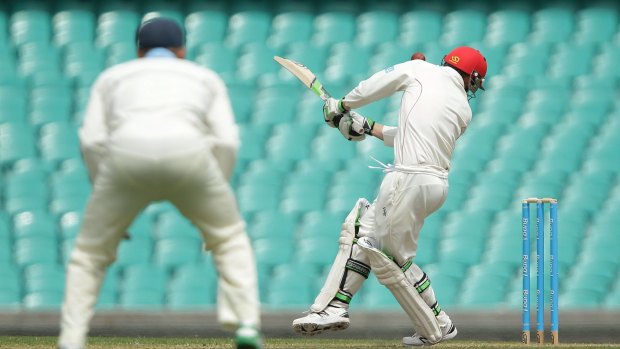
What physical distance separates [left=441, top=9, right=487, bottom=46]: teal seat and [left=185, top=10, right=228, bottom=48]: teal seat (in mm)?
1779

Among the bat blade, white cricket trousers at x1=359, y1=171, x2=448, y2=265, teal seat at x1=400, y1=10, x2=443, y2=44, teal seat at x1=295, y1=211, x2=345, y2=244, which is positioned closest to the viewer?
white cricket trousers at x1=359, y1=171, x2=448, y2=265

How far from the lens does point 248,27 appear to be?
893 centimetres

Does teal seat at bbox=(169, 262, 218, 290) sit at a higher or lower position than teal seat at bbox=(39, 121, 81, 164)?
lower

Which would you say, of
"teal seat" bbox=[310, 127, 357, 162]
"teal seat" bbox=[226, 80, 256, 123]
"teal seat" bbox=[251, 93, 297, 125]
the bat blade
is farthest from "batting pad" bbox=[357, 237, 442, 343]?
"teal seat" bbox=[226, 80, 256, 123]

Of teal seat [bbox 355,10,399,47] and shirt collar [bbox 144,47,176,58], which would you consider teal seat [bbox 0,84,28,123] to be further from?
shirt collar [bbox 144,47,176,58]

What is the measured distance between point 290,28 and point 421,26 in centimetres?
105

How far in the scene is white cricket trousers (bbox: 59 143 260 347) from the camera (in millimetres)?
3273

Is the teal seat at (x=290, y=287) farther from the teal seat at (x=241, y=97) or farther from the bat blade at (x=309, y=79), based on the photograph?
the bat blade at (x=309, y=79)

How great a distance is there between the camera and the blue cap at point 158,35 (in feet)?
11.6

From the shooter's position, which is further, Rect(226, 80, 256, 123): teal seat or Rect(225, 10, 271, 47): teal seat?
Rect(225, 10, 271, 47): teal seat

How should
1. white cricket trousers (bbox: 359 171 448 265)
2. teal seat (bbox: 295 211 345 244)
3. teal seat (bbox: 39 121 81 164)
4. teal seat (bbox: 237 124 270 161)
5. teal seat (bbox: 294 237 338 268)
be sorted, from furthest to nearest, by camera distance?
teal seat (bbox: 237 124 270 161) → teal seat (bbox: 39 121 81 164) → teal seat (bbox: 295 211 345 244) → teal seat (bbox: 294 237 338 268) → white cricket trousers (bbox: 359 171 448 265)

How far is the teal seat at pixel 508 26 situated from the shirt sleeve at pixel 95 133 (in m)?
5.94

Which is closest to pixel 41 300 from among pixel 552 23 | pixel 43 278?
pixel 43 278

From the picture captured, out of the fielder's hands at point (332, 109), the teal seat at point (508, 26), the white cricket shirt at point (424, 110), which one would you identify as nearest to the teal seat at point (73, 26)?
the teal seat at point (508, 26)
